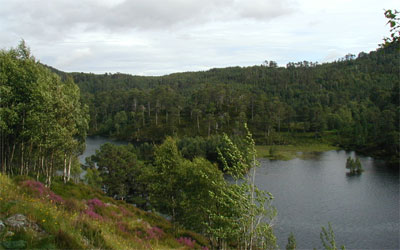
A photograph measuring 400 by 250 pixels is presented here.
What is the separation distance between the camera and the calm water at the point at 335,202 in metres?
48.0

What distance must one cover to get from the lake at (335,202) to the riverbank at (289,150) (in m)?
12.0

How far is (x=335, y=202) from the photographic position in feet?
206

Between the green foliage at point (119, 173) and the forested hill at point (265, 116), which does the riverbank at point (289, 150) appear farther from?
the green foliage at point (119, 173)

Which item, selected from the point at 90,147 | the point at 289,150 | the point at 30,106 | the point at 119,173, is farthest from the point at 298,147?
the point at 30,106

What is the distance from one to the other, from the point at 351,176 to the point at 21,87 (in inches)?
3157

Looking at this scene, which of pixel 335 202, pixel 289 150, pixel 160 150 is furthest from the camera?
pixel 289 150

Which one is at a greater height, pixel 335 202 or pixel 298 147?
pixel 298 147

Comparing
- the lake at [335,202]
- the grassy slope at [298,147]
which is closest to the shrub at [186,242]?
the lake at [335,202]

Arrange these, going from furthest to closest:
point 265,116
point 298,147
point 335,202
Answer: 1. point 265,116
2. point 298,147
3. point 335,202

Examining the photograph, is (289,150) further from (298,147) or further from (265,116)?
(265,116)

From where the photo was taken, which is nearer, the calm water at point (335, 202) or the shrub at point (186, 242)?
the shrub at point (186, 242)

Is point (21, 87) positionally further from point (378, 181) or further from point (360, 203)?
point (378, 181)

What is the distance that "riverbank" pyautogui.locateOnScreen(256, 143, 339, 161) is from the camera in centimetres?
11088

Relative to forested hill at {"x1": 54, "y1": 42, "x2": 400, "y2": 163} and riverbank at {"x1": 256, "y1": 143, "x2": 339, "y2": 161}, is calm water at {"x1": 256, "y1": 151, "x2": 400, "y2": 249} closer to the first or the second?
riverbank at {"x1": 256, "y1": 143, "x2": 339, "y2": 161}
